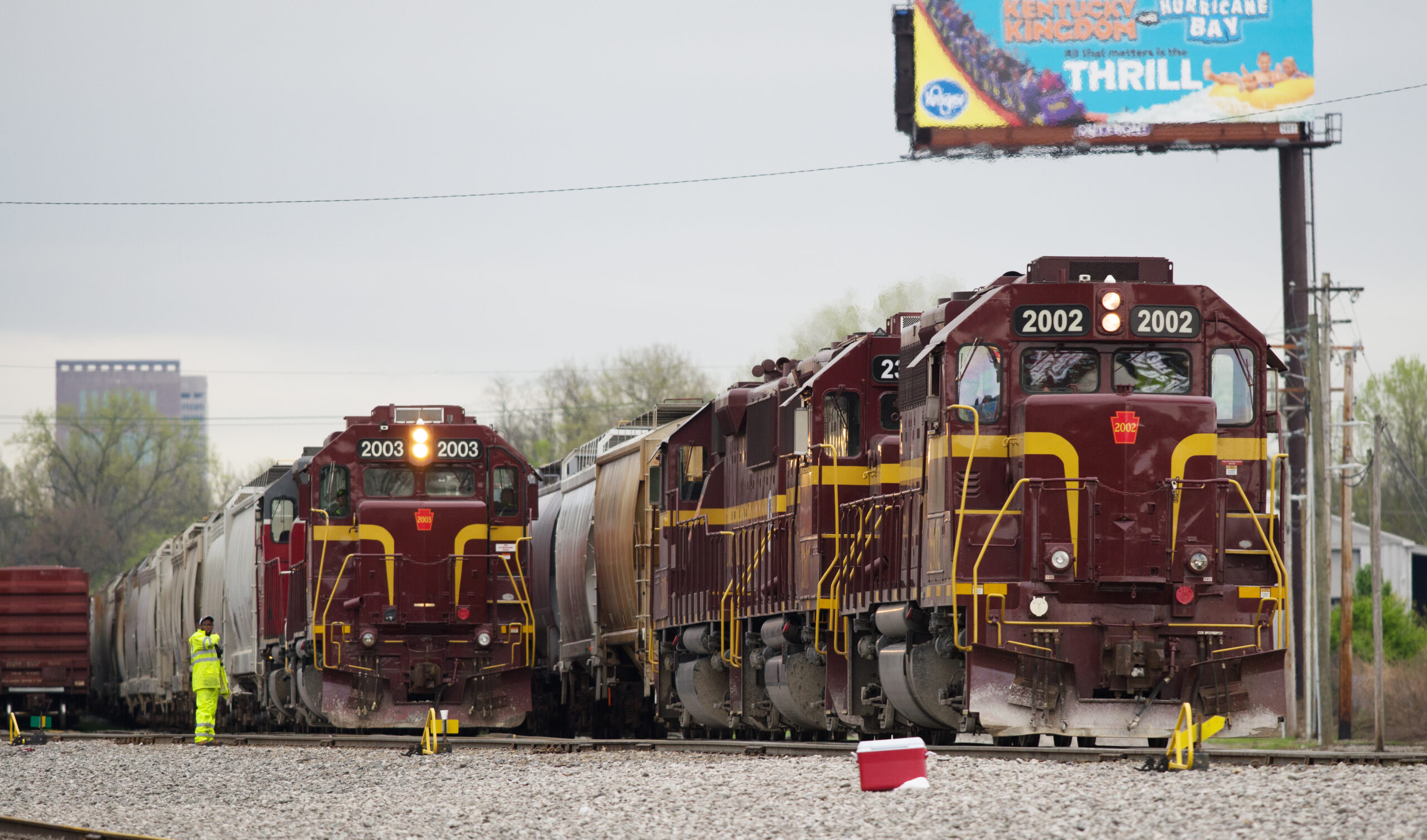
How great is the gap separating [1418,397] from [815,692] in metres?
61.3

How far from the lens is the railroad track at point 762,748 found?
41.7ft

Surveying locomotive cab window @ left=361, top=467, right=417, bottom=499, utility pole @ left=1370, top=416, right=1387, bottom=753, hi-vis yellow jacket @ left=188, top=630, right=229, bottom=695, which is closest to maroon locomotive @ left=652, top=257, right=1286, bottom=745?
locomotive cab window @ left=361, top=467, right=417, bottom=499

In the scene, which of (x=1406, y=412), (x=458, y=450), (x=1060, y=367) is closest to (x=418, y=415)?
(x=458, y=450)

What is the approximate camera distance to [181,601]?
34.2 meters

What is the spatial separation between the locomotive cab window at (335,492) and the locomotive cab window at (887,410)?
820 centimetres

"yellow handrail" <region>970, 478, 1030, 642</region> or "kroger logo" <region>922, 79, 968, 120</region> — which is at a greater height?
"kroger logo" <region>922, 79, 968, 120</region>

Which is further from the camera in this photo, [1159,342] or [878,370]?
[878,370]

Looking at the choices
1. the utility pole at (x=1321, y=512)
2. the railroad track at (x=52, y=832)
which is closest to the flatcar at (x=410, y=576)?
the railroad track at (x=52, y=832)

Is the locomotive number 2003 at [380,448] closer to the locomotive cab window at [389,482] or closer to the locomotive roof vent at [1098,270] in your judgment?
the locomotive cab window at [389,482]

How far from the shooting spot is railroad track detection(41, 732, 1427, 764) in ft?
41.7

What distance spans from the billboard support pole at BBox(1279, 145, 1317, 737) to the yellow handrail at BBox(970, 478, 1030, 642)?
27662 millimetres

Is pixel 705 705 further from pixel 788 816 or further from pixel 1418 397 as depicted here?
pixel 1418 397

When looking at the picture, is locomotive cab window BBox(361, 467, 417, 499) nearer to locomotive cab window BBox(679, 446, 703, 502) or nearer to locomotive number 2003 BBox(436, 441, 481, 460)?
locomotive number 2003 BBox(436, 441, 481, 460)

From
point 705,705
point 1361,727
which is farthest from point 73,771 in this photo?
point 1361,727
